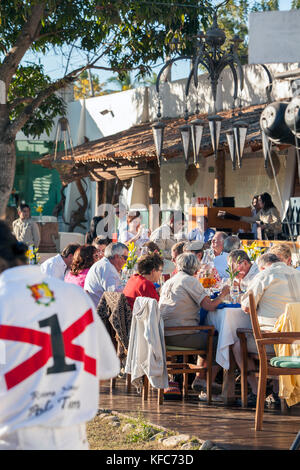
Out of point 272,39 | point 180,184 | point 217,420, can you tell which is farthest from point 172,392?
point 180,184

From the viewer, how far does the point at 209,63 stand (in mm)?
12297

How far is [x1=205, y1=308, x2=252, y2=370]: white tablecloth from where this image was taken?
23.8ft

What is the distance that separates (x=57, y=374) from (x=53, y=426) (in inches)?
7.1

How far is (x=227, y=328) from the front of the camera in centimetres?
727

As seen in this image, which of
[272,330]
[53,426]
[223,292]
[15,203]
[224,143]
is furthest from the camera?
[15,203]

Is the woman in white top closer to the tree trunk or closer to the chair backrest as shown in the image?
the tree trunk

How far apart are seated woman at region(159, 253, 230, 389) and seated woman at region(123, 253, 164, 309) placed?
0.25 meters

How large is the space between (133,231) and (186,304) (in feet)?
23.4

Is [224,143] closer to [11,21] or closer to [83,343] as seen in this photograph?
[11,21]

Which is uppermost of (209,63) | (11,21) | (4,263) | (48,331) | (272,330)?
(11,21)

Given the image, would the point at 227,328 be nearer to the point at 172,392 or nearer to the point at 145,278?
the point at 172,392

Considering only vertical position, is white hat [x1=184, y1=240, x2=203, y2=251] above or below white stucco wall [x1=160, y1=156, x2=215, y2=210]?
below

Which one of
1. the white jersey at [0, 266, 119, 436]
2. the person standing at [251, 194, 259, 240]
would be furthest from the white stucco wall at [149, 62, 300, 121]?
the white jersey at [0, 266, 119, 436]
